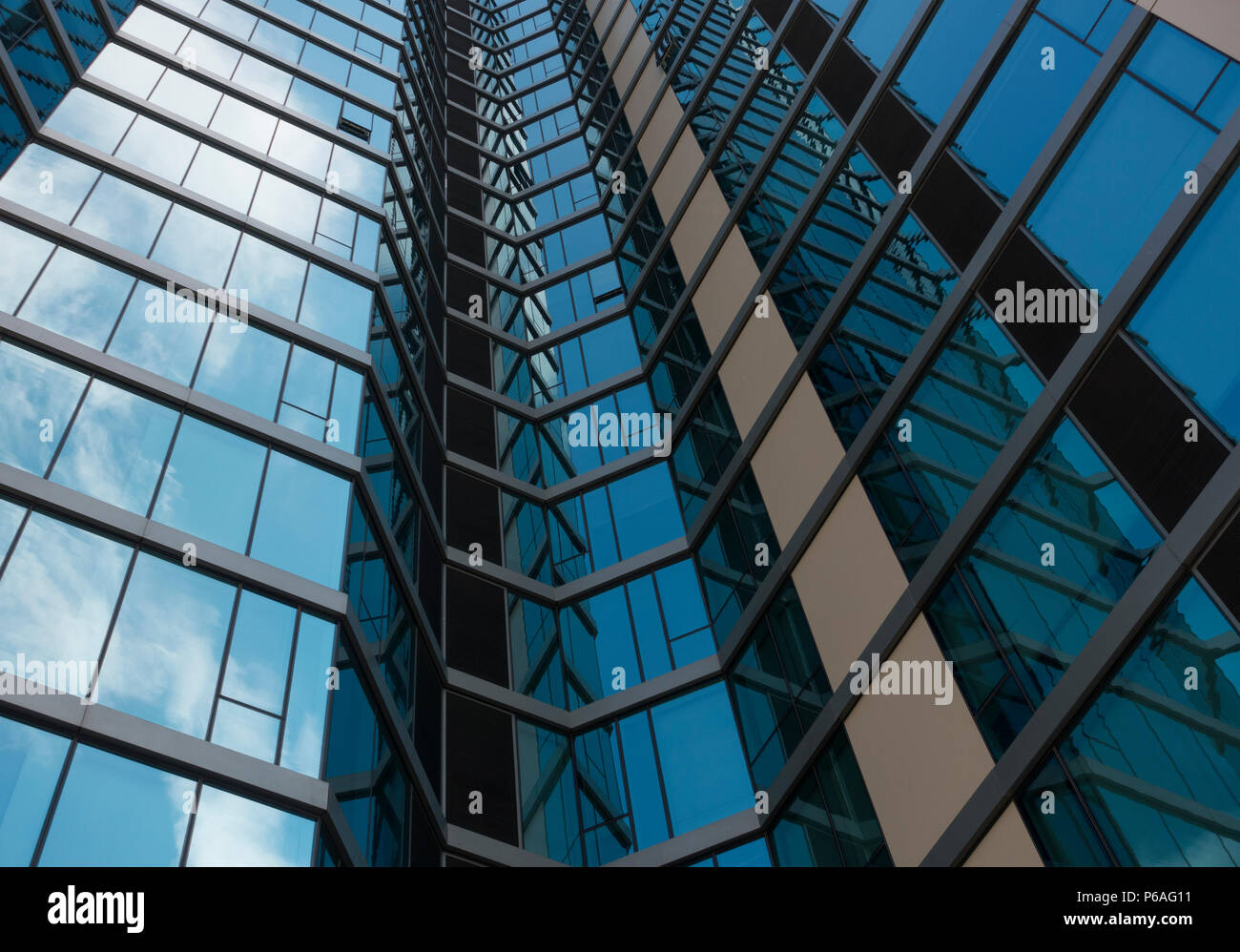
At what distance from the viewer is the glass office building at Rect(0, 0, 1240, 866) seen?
1247cm

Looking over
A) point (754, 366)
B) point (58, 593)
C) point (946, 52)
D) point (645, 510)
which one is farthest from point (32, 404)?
point (946, 52)

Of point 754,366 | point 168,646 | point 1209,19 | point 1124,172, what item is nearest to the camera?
point 1209,19

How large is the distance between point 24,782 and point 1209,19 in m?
15.6

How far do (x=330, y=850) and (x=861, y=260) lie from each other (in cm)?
1331

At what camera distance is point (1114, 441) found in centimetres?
1330

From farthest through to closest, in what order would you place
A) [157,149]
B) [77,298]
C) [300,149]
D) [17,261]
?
[300,149], [157,149], [77,298], [17,261]

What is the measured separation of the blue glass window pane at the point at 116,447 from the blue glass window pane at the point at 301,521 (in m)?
1.60

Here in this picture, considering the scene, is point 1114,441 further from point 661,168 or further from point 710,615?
point 661,168

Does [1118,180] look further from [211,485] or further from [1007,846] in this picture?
[211,485]

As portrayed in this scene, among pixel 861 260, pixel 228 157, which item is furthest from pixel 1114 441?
pixel 228 157

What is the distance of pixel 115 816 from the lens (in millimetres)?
11742

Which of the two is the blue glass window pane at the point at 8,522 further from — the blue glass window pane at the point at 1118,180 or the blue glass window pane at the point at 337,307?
the blue glass window pane at the point at 1118,180

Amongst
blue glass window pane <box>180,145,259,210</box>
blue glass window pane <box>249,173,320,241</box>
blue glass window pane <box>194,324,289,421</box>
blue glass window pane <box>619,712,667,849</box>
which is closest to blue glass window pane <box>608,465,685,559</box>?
blue glass window pane <box>619,712,667,849</box>

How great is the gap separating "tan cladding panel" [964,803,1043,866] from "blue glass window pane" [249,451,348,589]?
9341 millimetres
